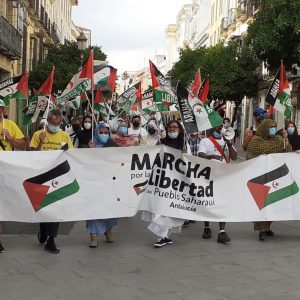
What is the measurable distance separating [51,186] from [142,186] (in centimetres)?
113

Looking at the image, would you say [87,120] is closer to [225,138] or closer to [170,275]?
[225,138]

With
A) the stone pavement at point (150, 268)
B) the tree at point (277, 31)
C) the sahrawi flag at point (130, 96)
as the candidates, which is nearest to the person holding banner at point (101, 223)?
the stone pavement at point (150, 268)

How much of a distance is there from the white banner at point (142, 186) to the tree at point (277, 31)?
13810 mm

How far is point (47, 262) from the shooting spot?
627 centimetres

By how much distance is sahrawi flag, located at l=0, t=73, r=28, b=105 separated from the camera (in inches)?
435

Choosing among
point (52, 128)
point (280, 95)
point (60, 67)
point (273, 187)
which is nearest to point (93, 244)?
point (52, 128)

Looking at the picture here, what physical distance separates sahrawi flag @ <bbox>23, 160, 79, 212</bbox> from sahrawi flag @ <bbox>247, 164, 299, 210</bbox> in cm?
236

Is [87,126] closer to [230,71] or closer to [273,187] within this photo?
[273,187]

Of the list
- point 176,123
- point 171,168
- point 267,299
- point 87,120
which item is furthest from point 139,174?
point 87,120

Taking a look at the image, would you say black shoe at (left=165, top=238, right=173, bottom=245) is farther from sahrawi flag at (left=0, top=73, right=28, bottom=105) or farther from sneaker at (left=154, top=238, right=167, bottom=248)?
sahrawi flag at (left=0, top=73, right=28, bottom=105)

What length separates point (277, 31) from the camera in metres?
21.5

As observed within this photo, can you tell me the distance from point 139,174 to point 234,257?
1.57 meters

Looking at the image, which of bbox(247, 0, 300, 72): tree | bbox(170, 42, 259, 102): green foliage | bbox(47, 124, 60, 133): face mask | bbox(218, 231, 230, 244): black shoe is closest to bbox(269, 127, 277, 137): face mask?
bbox(218, 231, 230, 244): black shoe

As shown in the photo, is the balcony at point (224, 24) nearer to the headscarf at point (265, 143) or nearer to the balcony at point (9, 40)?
the balcony at point (9, 40)
